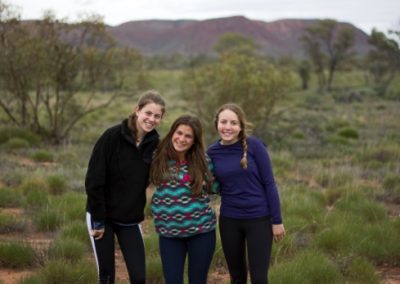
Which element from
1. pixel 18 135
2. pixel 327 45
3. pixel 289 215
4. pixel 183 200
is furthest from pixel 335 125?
pixel 327 45

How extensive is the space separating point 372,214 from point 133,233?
14.2 ft

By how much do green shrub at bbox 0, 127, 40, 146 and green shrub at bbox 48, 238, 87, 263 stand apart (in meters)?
8.97

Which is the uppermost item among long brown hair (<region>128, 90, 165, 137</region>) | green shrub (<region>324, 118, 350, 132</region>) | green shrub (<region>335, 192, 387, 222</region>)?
long brown hair (<region>128, 90, 165, 137</region>)

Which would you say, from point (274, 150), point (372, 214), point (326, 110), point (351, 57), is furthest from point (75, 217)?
point (351, 57)

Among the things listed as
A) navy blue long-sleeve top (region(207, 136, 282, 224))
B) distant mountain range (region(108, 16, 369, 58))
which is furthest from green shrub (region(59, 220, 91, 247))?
distant mountain range (region(108, 16, 369, 58))

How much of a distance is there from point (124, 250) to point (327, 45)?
43.0 metres

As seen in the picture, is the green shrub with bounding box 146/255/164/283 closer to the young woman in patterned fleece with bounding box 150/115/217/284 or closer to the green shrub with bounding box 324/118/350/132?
the young woman in patterned fleece with bounding box 150/115/217/284

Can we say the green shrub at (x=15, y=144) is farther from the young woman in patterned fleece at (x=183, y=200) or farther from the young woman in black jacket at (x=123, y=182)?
the young woman in patterned fleece at (x=183, y=200)

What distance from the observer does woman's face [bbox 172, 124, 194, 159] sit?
4008 mm

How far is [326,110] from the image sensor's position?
2703cm

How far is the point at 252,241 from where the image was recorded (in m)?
4.09

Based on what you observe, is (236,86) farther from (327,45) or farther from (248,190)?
(327,45)

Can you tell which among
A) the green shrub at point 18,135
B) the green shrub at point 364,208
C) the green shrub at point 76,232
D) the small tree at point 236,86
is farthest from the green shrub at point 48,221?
the small tree at point 236,86

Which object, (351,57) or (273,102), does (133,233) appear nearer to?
(273,102)
